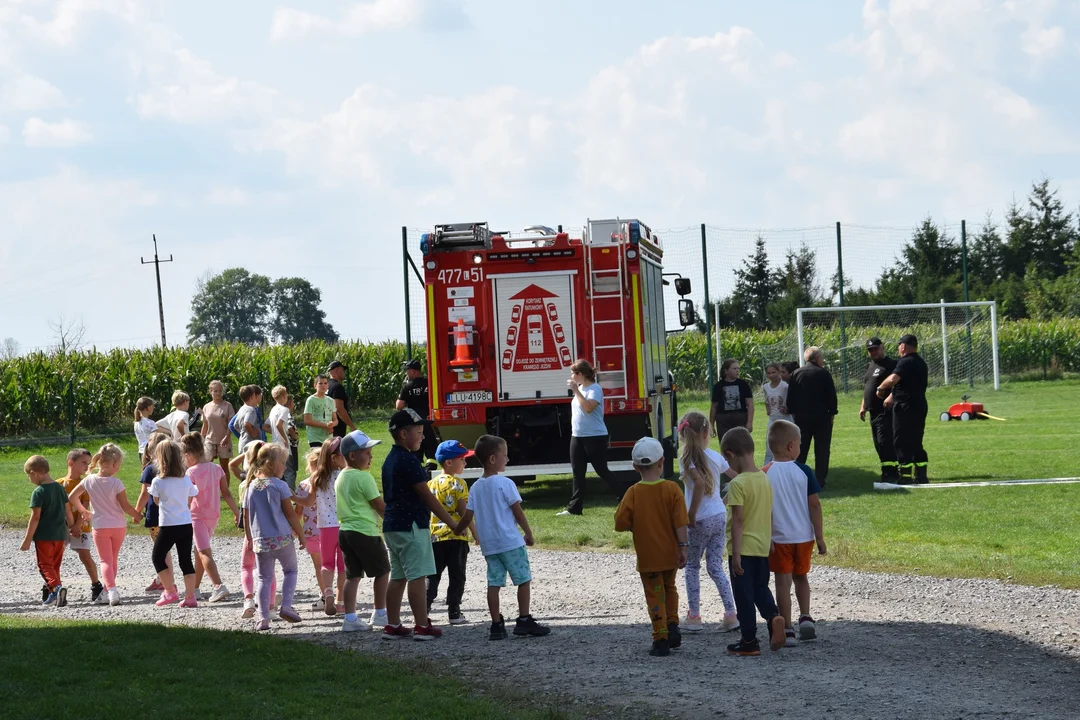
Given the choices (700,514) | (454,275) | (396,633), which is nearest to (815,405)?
(454,275)

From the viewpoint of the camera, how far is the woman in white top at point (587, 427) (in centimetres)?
1462

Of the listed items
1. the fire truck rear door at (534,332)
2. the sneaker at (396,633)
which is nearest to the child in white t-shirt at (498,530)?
the sneaker at (396,633)

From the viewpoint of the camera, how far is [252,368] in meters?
39.0

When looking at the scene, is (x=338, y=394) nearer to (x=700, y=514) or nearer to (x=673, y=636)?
(x=700, y=514)

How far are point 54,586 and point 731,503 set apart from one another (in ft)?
21.1

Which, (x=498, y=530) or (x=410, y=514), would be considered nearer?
(x=498, y=530)

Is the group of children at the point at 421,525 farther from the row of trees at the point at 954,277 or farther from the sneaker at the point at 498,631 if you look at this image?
the row of trees at the point at 954,277

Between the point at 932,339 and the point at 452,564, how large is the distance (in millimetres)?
28209

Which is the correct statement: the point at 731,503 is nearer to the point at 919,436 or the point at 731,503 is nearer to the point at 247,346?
the point at 919,436

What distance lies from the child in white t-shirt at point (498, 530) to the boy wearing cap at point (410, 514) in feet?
0.93

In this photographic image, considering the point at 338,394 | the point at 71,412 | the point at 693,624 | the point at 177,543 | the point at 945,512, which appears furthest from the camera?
the point at 71,412

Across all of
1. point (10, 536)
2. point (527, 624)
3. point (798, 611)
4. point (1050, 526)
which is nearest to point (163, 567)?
point (527, 624)

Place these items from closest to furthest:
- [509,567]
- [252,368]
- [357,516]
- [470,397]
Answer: [509,567], [357,516], [470,397], [252,368]

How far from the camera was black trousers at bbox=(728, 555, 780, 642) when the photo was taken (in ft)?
25.7
